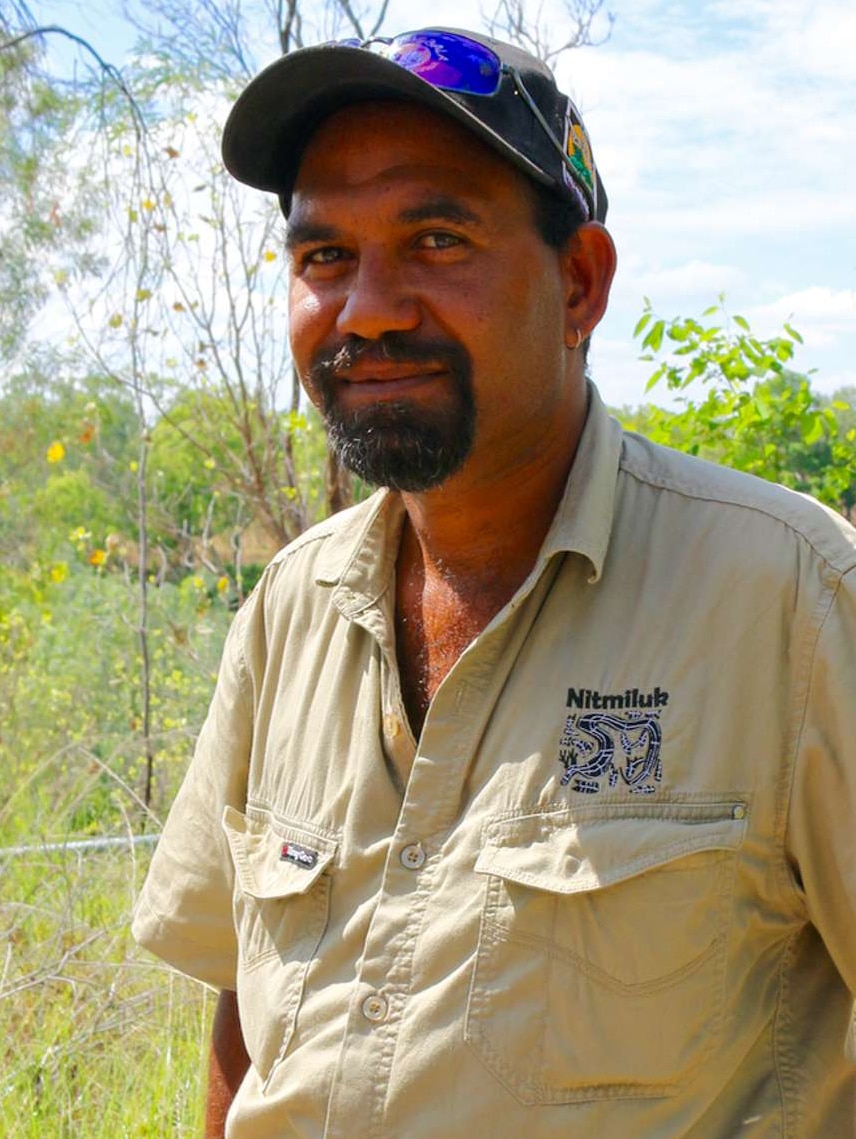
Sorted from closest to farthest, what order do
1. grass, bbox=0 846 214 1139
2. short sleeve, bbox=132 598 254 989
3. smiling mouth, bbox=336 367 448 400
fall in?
→ smiling mouth, bbox=336 367 448 400
short sleeve, bbox=132 598 254 989
grass, bbox=0 846 214 1139

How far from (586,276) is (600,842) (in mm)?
879

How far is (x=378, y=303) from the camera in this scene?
1807 millimetres

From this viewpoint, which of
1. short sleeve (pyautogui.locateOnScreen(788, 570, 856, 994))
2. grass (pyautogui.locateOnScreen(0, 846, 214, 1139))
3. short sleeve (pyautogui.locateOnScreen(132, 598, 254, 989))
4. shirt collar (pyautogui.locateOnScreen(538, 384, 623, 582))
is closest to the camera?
short sleeve (pyautogui.locateOnScreen(788, 570, 856, 994))

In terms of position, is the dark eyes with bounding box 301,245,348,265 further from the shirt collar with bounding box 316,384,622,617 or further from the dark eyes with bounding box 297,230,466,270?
the shirt collar with bounding box 316,384,622,617

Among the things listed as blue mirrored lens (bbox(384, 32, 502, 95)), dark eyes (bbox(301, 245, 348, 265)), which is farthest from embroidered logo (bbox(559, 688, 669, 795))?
blue mirrored lens (bbox(384, 32, 502, 95))

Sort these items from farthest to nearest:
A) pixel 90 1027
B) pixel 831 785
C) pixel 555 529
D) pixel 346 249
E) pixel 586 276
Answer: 1. pixel 90 1027
2. pixel 586 276
3. pixel 346 249
4. pixel 555 529
5. pixel 831 785

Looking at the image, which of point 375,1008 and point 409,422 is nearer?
point 375,1008

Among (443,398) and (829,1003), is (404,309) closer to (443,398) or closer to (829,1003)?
(443,398)

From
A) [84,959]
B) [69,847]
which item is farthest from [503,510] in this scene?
[69,847]

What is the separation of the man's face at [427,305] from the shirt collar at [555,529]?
0.09 metres

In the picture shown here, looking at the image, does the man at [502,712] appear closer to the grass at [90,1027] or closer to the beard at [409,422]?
the beard at [409,422]

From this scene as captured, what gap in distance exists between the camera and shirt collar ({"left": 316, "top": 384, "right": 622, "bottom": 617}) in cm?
173

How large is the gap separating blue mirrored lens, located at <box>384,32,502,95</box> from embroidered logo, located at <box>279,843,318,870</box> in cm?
103

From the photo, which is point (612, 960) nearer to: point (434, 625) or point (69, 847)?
point (434, 625)
